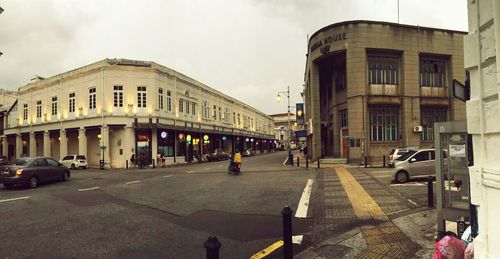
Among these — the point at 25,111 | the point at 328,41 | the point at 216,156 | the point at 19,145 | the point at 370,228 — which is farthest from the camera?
the point at 216,156

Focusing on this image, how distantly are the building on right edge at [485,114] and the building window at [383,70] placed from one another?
25431 millimetres

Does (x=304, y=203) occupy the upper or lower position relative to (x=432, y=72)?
lower

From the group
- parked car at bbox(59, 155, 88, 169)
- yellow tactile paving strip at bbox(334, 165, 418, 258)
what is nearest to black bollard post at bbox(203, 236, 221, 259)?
yellow tactile paving strip at bbox(334, 165, 418, 258)

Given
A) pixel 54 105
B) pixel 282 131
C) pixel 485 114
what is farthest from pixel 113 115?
pixel 282 131

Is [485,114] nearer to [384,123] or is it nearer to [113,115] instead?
[384,123]

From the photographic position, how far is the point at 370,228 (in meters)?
6.61

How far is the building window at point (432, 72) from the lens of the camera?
94.4 ft

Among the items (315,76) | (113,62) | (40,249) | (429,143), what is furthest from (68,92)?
(429,143)

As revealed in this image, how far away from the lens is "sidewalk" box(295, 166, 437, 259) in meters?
5.23

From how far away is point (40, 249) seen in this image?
5.58 m

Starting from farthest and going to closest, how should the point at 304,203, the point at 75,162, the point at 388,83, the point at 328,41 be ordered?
the point at 75,162 → the point at 328,41 → the point at 388,83 → the point at 304,203

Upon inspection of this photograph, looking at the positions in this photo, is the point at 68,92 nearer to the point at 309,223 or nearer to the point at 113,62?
the point at 113,62

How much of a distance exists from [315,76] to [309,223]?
26.5 meters

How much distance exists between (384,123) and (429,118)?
4.74 meters
